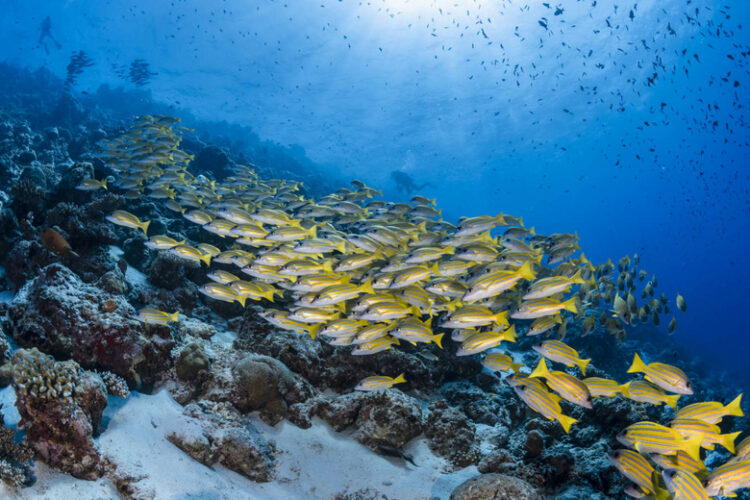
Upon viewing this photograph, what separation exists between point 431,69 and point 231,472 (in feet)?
138

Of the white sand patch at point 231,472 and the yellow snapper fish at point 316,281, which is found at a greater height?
the yellow snapper fish at point 316,281

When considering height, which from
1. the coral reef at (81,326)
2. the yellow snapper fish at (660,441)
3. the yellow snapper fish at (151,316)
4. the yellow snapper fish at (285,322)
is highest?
the yellow snapper fish at (285,322)

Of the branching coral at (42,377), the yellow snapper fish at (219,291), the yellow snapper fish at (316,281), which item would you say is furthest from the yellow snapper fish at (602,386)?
the branching coral at (42,377)

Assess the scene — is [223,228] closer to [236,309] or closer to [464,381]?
[236,309]

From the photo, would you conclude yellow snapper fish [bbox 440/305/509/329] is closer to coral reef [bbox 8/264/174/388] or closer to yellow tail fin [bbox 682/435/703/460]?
yellow tail fin [bbox 682/435/703/460]

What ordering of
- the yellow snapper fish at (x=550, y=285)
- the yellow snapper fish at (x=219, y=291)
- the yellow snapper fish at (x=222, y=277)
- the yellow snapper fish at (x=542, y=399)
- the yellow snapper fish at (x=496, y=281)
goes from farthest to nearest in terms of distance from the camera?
the yellow snapper fish at (x=222, y=277)
the yellow snapper fish at (x=219, y=291)
the yellow snapper fish at (x=550, y=285)
the yellow snapper fish at (x=496, y=281)
the yellow snapper fish at (x=542, y=399)

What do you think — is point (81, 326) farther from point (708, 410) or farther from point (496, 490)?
point (708, 410)

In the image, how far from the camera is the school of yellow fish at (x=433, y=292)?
11.1 feet

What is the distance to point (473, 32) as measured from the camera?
119ft

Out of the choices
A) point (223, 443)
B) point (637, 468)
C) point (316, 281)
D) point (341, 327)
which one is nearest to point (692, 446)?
point (637, 468)

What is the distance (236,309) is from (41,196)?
15.2ft

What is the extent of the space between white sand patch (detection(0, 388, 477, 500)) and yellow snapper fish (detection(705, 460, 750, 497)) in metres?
3.32

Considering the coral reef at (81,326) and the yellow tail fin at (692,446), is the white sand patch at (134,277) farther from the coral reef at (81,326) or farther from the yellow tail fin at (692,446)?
the yellow tail fin at (692,446)

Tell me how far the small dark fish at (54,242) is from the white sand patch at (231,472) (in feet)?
10.3
